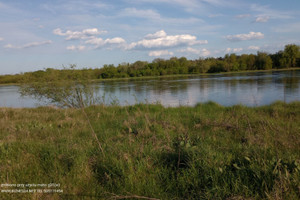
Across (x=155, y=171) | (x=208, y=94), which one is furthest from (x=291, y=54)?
(x=155, y=171)

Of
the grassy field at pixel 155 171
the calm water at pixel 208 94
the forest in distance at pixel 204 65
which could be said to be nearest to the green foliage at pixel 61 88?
the calm water at pixel 208 94

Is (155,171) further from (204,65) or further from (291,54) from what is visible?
(204,65)

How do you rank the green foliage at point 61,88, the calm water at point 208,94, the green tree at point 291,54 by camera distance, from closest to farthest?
the green foliage at point 61,88 < the calm water at point 208,94 < the green tree at point 291,54

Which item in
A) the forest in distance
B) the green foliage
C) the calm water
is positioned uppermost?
the forest in distance

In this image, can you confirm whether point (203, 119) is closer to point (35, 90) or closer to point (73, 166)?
point (73, 166)

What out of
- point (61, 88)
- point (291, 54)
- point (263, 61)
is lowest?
point (61, 88)

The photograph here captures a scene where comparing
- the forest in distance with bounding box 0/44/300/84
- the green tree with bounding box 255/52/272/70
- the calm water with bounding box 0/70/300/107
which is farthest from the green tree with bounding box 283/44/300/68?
the calm water with bounding box 0/70/300/107

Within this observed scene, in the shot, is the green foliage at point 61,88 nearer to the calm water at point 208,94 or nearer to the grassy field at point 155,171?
the calm water at point 208,94

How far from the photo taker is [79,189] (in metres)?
2.66

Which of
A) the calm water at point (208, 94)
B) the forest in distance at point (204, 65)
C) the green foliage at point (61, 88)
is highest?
the forest in distance at point (204, 65)

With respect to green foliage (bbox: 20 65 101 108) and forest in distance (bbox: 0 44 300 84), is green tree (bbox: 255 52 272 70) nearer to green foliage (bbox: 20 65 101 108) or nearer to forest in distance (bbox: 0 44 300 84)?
forest in distance (bbox: 0 44 300 84)

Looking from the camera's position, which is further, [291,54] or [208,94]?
[291,54]

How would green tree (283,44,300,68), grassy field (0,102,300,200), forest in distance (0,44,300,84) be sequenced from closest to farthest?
grassy field (0,102,300,200) < green tree (283,44,300,68) < forest in distance (0,44,300,84)

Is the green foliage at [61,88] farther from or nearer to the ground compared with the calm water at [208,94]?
farther from the ground
